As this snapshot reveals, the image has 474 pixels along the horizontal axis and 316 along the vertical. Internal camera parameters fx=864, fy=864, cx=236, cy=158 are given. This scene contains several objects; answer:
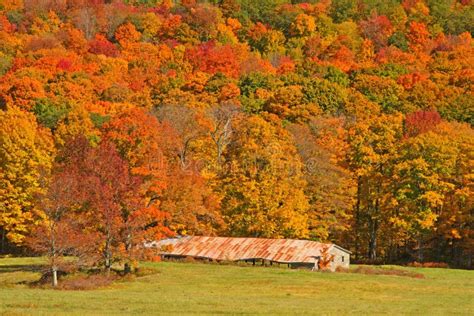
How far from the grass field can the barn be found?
280cm

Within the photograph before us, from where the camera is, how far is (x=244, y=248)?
80.8 metres

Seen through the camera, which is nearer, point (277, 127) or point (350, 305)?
point (350, 305)

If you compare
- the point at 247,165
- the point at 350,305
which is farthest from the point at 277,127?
the point at 350,305

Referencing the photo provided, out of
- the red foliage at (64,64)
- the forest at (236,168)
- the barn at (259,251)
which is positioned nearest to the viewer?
the forest at (236,168)

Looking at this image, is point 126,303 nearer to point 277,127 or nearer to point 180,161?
point 180,161

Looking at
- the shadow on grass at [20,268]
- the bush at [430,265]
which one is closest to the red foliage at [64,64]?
the shadow on grass at [20,268]

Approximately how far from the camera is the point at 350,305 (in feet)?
163

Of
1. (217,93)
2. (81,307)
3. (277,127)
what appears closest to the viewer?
(81,307)

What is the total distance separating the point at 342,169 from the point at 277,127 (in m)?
19.5

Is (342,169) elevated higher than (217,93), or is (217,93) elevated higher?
(217,93)

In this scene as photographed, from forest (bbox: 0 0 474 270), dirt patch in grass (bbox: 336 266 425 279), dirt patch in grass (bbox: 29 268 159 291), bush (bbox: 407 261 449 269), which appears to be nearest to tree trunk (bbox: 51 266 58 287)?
dirt patch in grass (bbox: 29 268 159 291)

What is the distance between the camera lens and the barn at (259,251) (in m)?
76.2

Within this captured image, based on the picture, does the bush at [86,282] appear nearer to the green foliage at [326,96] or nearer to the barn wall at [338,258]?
the barn wall at [338,258]

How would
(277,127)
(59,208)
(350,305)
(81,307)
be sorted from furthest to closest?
1. (277,127)
2. (59,208)
3. (350,305)
4. (81,307)
